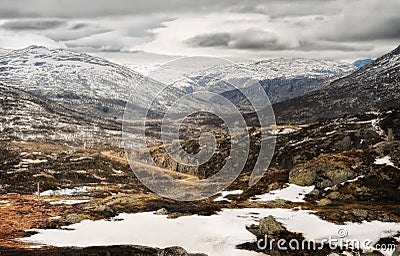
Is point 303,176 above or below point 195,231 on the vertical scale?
above

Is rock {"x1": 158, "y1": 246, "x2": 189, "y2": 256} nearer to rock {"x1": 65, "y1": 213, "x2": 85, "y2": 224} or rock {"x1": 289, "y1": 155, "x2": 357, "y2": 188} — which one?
rock {"x1": 65, "y1": 213, "x2": 85, "y2": 224}

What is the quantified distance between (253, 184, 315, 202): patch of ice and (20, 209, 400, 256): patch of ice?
521 inches

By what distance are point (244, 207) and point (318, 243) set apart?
16.4m

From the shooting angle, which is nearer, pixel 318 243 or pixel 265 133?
pixel 318 243

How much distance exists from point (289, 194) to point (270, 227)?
22.4 metres

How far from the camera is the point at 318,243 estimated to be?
36.8 metres

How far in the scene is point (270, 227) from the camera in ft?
131

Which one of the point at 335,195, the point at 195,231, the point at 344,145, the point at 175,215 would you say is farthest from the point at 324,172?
the point at 344,145

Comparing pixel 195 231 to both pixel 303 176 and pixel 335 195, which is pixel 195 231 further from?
pixel 303 176

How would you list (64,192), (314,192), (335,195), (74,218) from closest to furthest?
(74,218), (335,195), (314,192), (64,192)

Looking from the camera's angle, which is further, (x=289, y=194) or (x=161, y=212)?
(x=289, y=194)

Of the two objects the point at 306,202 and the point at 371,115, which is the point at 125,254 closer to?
the point at 306,202

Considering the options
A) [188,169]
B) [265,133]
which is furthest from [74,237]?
[265,133]

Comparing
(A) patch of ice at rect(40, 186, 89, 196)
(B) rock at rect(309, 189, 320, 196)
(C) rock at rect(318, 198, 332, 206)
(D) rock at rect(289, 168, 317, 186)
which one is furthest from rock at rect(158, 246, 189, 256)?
(A) patch of ice at rect(40, 186, 89, 196)
